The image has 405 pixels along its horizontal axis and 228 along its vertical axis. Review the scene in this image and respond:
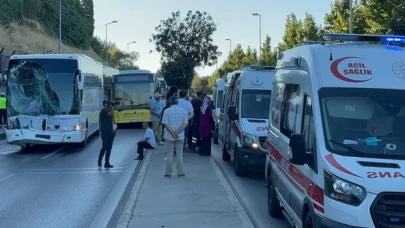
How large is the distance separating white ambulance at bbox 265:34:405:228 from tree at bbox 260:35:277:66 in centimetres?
4974

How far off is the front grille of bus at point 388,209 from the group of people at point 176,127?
760cm

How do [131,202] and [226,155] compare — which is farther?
[226,155]

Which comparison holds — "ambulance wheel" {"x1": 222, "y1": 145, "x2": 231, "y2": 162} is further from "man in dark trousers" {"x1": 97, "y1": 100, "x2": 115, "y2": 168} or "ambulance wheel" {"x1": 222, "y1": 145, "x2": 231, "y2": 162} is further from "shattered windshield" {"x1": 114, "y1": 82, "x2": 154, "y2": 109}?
"shattered windshield" {"x1": 114, "y1": 82, "x2": 154, "y2": 109}

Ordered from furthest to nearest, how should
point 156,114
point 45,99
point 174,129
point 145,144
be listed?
point 156,114, point 45,99, point 145,144, point 174,129

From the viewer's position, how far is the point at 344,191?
6.12m

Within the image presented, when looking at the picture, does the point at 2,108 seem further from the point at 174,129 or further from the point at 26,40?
the point at 26,40

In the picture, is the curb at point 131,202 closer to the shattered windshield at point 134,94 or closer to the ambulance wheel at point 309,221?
the ambulance wheel at point 309,221

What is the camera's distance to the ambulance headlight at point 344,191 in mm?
6070

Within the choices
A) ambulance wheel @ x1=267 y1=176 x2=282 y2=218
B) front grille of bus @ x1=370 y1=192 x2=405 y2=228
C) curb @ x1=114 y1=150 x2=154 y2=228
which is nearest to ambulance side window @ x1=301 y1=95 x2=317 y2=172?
front grille of bus @ x1=370 y1=192 x2=405 y2=228

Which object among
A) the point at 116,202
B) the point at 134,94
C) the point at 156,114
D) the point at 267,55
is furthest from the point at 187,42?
the point at 116,202

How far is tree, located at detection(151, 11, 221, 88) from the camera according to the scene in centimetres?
6059

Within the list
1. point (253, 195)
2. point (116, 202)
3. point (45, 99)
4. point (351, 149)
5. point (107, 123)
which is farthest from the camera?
point (45, 99)

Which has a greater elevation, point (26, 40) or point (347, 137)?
point (26, 40)

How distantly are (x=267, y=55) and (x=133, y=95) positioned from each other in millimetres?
30522
